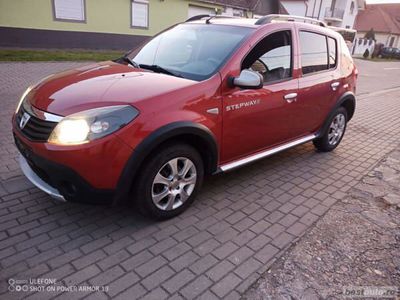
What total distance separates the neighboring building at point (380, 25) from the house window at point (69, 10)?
47499 mm

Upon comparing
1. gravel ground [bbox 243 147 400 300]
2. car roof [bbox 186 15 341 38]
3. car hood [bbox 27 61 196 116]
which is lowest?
gravel ground [bbox 243 147 400 300]

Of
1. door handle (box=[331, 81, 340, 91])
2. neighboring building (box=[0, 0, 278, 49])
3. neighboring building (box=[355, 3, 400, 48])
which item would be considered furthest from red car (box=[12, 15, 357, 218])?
neighboring building (box=[355, 3, 400, 48])

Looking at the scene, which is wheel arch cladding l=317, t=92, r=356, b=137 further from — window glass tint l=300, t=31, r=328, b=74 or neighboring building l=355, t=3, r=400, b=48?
neighboring building l=355, t=3, r=400, b=48

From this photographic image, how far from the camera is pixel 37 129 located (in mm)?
2666

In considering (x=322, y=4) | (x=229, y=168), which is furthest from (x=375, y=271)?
(x=322, y=4)

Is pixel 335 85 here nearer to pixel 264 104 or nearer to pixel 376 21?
pixel 264 104

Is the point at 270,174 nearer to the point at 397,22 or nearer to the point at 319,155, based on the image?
the point at 319,155

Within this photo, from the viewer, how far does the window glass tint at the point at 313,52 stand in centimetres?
415

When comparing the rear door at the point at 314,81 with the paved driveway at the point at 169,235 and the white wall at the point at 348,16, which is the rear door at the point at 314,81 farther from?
the white wall at the point at 348,16

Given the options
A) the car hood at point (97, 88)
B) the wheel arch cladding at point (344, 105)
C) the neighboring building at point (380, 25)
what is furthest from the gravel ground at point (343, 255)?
the neighboring building at point (380, 25)

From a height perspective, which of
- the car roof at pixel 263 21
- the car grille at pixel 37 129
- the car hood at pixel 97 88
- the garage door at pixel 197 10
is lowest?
the car grille at pixel 37 129

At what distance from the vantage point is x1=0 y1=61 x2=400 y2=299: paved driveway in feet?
7.98

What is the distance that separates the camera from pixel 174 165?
2.99 meters

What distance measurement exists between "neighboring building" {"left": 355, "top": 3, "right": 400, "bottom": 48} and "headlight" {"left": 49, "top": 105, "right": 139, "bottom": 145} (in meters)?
57.2
